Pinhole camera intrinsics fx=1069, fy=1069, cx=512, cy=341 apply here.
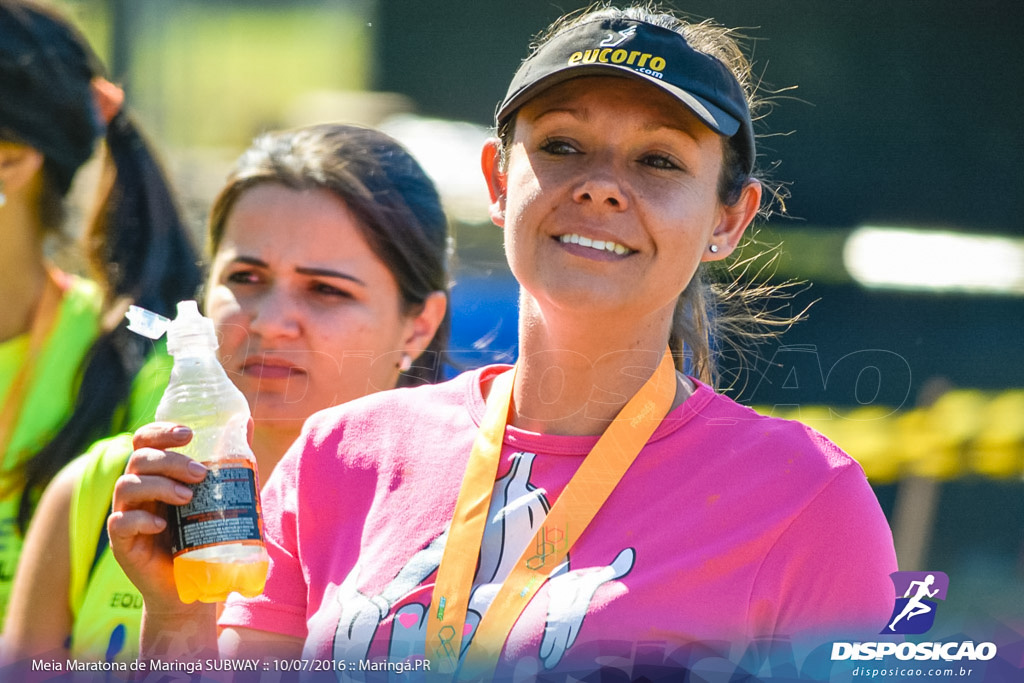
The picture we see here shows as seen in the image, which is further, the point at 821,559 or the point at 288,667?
the point at 288,667

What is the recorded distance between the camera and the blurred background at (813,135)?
2432 mm

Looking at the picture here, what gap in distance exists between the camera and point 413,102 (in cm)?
259

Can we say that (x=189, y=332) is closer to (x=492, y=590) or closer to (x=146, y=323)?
(x=146, y=323)

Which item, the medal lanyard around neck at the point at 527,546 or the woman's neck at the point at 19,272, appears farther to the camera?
the woman's neck at the point at 19,272

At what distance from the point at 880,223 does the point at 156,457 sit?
1787 millimetres

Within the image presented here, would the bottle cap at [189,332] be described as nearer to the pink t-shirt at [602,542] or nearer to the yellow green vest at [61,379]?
the pink t-shirt at [602,542]

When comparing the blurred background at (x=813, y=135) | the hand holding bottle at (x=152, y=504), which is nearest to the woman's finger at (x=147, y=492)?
the hand holding bottle at (x=152, y=504)

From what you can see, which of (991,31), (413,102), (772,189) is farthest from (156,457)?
(991,31)

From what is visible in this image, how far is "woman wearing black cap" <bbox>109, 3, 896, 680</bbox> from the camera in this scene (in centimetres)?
A: 156

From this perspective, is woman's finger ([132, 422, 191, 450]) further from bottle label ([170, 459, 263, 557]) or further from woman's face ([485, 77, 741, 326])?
woman's face ([485, 77, 741, 326])

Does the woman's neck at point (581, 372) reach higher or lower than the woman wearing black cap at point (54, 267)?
lower

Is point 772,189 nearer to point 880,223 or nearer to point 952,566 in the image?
point 880,223

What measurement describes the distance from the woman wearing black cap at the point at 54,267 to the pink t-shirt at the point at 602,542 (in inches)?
35.4

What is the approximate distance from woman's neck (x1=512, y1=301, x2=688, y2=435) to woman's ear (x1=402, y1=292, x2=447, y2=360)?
777mm
